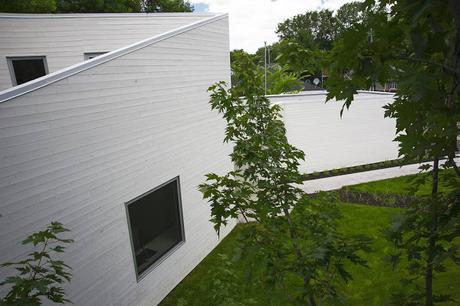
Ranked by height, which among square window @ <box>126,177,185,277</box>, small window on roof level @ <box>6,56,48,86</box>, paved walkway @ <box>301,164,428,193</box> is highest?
Answer: small window on roof level @ <box>6,56,48,86</box>

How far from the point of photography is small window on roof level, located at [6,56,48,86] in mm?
7910

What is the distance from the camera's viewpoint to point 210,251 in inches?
287

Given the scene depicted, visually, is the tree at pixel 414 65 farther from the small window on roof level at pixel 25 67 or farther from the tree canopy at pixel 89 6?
the tree canopy at pixel 89 6

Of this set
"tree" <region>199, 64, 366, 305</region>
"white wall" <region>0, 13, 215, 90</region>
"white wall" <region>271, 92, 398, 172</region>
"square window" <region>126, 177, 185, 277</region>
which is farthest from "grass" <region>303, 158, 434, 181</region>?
"tree" <region>199, 64, 366, 305</region>

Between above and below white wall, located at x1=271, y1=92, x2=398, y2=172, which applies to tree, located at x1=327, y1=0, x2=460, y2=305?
above

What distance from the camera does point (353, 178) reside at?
11492mm

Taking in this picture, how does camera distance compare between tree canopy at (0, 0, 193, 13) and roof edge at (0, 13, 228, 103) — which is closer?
roof edge at (0, 13, 228, 103)

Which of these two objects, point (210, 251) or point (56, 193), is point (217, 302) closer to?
point (56, 193)

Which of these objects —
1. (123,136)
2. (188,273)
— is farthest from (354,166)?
(123,136)

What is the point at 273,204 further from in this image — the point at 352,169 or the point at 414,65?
the point at 352,169

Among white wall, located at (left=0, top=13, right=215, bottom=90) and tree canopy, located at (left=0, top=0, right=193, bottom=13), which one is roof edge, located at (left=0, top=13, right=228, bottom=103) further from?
tree canopy, located at (left=0, top=0, right=193, bottom=13)

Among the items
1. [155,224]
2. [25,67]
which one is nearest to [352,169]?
[155,224]

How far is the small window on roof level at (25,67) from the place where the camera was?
26.0ft

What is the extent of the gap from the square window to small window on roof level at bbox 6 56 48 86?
18.0 ft
